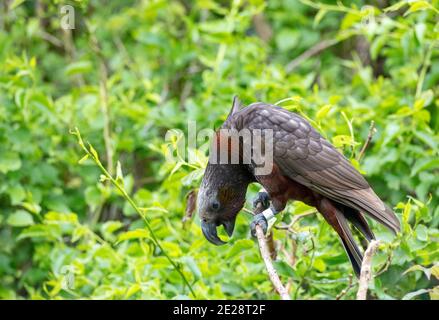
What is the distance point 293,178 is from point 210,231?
1.48ft

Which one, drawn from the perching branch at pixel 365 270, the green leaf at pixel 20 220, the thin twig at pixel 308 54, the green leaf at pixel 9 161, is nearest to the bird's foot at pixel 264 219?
the perching branch at pixel 365 270

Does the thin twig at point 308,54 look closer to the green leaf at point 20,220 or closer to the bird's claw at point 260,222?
the green leaf at point 20,220

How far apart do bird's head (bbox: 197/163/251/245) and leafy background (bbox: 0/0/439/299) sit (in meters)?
0.20

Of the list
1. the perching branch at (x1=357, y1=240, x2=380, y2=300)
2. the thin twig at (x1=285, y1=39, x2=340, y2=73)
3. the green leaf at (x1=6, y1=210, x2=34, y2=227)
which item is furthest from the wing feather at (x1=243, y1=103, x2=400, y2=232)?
the thin twig at (x1=285, y1=39, x2=340, y2=73)

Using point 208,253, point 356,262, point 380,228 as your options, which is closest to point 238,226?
point 208,253

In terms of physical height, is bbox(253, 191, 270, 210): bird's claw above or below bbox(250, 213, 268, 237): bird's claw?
above

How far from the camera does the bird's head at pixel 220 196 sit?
3.61 metres

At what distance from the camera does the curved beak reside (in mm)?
3723

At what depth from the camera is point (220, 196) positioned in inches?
143

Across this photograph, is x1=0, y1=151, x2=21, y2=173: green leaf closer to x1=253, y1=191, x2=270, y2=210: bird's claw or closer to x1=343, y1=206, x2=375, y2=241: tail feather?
x1=253, y1=191, x2=270, y2=210: bird's claw

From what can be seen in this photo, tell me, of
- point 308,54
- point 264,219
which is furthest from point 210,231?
point 308,54

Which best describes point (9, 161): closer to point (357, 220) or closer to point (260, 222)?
point (260, 222)

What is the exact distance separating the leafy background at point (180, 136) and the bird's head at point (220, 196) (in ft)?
0.67
